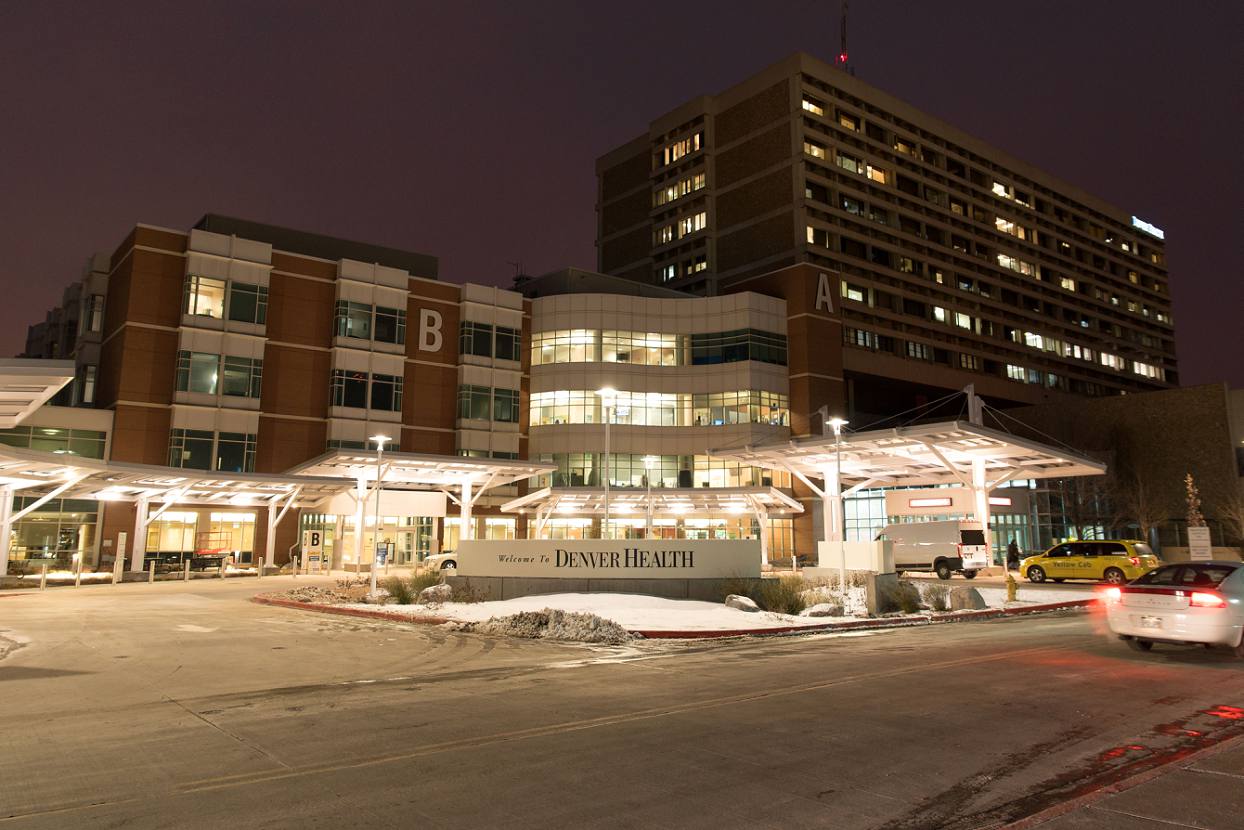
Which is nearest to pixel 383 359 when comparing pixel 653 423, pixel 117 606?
pixel 653 423

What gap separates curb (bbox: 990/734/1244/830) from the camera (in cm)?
563

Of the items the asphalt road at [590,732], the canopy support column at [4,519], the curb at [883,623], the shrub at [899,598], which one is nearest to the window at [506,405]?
the canopy support column at [4,519]

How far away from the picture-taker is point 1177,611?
42.9 feet

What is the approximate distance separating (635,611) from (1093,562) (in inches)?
880

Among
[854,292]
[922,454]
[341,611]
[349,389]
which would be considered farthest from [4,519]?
[854,292]

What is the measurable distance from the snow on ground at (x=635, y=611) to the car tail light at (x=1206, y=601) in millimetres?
8760

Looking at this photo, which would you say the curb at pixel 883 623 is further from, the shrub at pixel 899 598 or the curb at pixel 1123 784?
the curb at pixel 1123 784

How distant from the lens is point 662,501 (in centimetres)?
5575

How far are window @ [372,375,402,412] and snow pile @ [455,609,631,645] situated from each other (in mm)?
42766

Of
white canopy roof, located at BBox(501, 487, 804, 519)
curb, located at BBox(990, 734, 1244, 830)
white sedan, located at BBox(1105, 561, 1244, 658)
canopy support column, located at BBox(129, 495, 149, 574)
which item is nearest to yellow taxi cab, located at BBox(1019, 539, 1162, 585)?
white canopy roof, located at BBox(501, 487, 804, 519)

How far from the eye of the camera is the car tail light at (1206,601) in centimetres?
1277

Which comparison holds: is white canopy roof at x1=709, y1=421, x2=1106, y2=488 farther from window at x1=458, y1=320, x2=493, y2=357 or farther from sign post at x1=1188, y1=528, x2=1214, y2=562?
window at x1=458, y1=320, x2=493, y2=357

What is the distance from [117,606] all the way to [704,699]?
72.9 ft

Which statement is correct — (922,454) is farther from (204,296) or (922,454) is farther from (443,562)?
(204,296)
